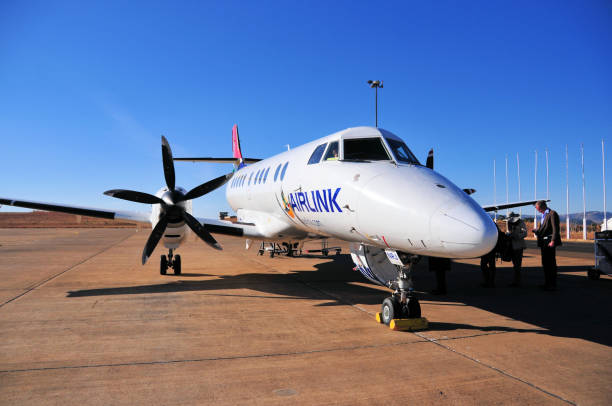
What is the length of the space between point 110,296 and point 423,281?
303 inches

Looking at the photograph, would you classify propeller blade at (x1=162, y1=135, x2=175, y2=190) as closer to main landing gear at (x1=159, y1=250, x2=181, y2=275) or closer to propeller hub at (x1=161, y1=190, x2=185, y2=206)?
propeller hub at (x1=161, y1=190, x2=185, y2=206)

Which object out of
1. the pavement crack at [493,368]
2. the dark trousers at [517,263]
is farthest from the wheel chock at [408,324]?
the dark trousers at [517,263]

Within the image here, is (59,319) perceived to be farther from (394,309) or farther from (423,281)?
(423,281)

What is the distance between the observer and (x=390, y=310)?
597cm

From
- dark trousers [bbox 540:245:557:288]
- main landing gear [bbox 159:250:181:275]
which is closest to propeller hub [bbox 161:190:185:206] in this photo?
main landing gear [bbox 159:250:181:275]

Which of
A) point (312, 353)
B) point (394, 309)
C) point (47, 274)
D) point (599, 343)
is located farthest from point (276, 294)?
point (47, 274)

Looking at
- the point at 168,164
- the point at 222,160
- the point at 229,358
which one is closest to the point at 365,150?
the point at 229,358

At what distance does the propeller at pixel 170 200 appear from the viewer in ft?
30.6

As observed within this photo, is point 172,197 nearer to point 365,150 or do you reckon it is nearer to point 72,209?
point 72,209

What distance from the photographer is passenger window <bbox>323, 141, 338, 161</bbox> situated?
7.15 metres

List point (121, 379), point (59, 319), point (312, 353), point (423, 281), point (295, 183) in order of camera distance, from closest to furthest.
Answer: point (121, 379) → point (312, 353) → point (59, 319) → point (295, 183) → point (423, 281)

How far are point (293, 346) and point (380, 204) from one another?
2137 millimetres

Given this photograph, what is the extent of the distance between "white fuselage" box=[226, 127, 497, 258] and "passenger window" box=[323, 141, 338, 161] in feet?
0.33

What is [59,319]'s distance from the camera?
645cm
